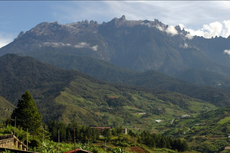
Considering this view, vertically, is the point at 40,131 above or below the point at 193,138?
above

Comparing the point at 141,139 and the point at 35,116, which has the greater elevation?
the point at 35,116

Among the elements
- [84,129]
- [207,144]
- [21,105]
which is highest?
[21,105]

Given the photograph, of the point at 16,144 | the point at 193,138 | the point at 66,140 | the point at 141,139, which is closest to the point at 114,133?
the point at 141,139

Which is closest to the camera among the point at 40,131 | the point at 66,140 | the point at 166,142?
the point at 40,131

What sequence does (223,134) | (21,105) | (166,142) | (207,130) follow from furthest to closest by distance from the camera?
(207,130), (223,134), (166,142), (21,105)

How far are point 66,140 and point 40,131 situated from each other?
103ft

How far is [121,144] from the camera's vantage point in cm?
9556

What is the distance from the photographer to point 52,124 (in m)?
119

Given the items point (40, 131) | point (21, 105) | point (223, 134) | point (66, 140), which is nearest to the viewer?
point (21, 105)

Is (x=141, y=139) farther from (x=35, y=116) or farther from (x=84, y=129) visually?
(x=35, y=116)

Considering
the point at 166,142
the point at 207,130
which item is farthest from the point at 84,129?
the point at 207,130

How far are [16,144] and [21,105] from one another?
2692cm

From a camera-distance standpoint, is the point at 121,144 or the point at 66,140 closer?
the point at 121,144

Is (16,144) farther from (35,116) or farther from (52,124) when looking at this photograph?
(52,124)
